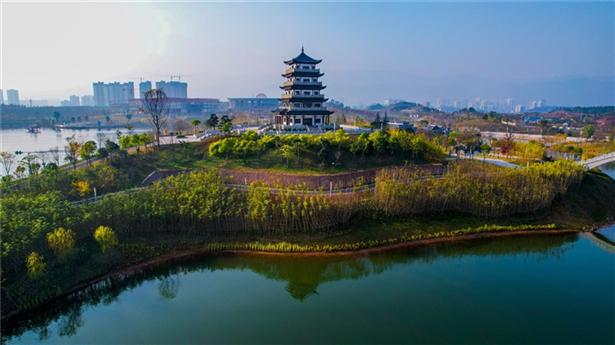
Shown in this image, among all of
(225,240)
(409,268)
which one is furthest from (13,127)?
(409,268)

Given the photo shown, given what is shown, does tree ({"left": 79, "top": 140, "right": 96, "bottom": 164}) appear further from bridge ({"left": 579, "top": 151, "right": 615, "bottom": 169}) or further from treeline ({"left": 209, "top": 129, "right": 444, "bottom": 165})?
bridge ({"left": 579, "top": 151, "right": 615, "bottom": 169})

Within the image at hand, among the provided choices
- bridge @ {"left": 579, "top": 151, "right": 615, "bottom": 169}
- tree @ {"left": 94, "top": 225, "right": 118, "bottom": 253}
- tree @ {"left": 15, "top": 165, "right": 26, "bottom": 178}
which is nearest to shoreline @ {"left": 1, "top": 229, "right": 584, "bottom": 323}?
tree @ {"left": 94, "top": 225, "right": 118, "bottom": 253}

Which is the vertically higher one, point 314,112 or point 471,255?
point 314,112

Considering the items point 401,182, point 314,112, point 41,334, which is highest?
point 314,112

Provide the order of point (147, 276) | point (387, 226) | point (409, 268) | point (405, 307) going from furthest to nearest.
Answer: point (387, 226), point (409, 268), point (147, 276), point (405, 307)

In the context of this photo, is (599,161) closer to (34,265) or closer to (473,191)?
(473,191)

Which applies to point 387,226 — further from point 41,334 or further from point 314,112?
point 314,112

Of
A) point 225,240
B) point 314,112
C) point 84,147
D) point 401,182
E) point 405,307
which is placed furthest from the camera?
point 314,112
